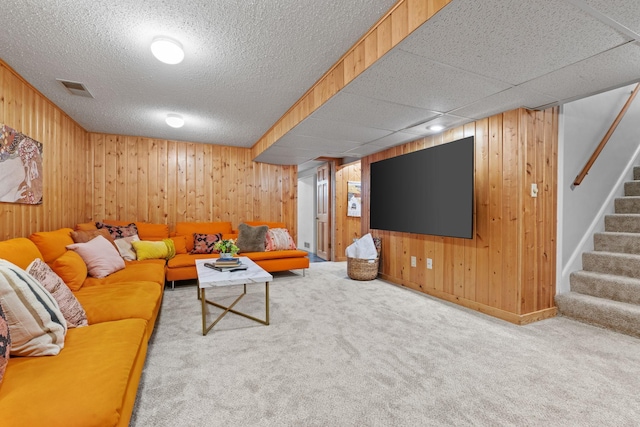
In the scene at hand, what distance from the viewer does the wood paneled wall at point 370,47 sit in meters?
1.53

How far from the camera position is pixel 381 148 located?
4.46 metres

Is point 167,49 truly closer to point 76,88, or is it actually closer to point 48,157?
point 76,88

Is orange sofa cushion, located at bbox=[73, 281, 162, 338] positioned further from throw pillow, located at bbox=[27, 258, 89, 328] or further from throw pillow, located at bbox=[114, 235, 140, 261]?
throw pillow, located at bbox=[114, 235, 140, 261]

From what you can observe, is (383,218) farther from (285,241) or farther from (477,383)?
(477,383)

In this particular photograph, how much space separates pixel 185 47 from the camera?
2092 millimetres

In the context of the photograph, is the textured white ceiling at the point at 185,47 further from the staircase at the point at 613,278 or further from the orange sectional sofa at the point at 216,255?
the staircase at the point at 613,278

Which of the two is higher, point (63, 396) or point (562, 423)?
point (63, 396)

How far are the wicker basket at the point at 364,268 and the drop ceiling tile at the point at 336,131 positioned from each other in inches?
68.8

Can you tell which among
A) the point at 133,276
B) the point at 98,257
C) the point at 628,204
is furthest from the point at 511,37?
the point at 98,257

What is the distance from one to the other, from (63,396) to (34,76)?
9.42 feet

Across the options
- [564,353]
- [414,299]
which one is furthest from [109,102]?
[564,353]

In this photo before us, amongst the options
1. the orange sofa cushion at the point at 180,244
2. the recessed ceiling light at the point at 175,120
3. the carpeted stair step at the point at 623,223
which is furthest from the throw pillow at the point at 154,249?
the carpeted stair step at the point at 623,223

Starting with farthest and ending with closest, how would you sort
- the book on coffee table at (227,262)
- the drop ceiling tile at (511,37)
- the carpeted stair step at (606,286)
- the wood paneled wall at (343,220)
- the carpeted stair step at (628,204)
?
the wood paneled wall at (343,220) → the carpeted stair step at (628,204) → the book on coffee table at (227,262) → the carpeted stair step at (606,286) → the drop ceiling tile at (511,37)

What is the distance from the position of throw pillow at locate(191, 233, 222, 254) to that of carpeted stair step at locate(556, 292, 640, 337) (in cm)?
422
